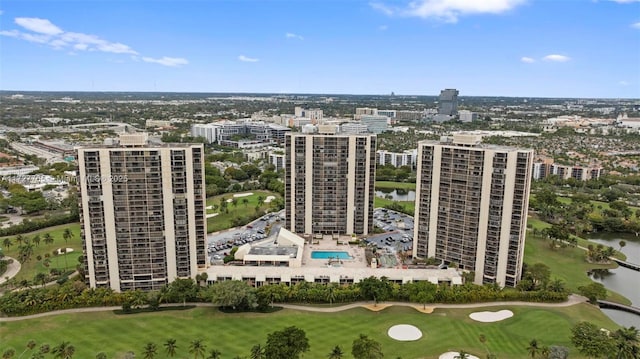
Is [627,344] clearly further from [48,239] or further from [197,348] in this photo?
[48,239]

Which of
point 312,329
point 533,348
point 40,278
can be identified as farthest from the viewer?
point 40,278

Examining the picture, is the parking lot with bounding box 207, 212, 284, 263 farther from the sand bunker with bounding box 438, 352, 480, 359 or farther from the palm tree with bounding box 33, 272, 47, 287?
the sand bunker with bounding box 438, 352, 480, 359

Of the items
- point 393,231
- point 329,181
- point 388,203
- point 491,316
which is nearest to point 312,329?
point 491,316

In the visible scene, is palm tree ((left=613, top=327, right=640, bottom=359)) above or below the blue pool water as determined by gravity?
above

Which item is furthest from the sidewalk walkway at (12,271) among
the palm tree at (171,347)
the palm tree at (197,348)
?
the palm tree at (197,348)

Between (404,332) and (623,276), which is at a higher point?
(404,332)

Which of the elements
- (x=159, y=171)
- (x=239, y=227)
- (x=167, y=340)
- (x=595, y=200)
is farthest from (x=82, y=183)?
(x=595, y=200)

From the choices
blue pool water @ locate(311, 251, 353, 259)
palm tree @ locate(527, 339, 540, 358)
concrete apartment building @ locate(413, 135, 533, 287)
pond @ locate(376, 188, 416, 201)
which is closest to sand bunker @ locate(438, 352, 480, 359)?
palm tree @ locate(527, 339, 540, 358)
